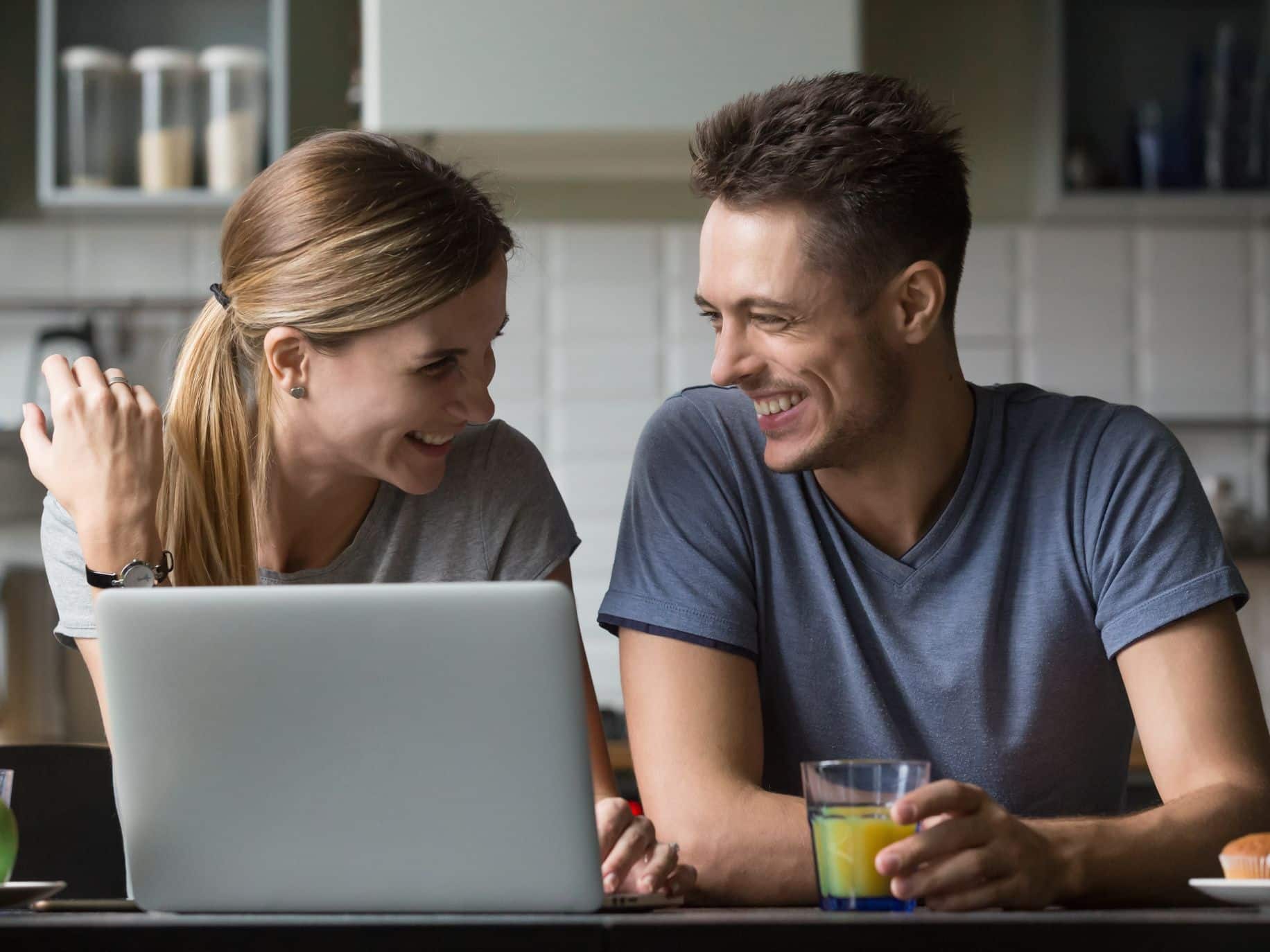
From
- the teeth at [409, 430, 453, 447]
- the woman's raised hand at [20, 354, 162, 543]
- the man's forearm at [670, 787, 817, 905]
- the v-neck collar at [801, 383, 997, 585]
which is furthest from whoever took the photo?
the teeth at [409, 430, 453, 447]

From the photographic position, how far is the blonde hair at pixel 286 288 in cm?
156

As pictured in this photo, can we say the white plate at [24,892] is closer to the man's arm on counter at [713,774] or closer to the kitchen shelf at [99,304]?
the man's arm on counter at [713,774]

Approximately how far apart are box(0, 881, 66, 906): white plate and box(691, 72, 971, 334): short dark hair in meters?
0.90

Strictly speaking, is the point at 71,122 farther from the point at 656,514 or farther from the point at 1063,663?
the point at 1063,663

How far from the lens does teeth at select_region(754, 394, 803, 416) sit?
1532 mm

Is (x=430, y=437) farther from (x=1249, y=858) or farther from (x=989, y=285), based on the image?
(x=989, y=285)

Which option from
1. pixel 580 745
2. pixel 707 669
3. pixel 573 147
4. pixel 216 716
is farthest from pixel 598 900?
pixel 573 147

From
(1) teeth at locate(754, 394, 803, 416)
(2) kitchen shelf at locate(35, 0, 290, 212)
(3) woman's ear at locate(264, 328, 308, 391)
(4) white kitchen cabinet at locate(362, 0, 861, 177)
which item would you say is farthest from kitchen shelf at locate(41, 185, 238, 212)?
(1) teeth at locate(754, 394, 803, 416)

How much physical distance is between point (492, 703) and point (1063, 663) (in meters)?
0.81

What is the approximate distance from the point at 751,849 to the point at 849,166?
2.21 ft

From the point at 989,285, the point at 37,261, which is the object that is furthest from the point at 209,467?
the point at 989,285

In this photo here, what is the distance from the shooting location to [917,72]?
10.8 feet

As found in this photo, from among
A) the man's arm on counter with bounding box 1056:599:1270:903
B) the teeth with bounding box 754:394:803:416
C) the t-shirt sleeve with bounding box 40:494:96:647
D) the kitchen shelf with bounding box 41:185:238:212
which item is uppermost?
the kitchen shelf with bounding box 41:185:238:212

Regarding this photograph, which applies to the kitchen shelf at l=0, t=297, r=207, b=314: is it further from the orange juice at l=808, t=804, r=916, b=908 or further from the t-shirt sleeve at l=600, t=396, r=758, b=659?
the orange juice at l=808, t=804, r=916, b=908
